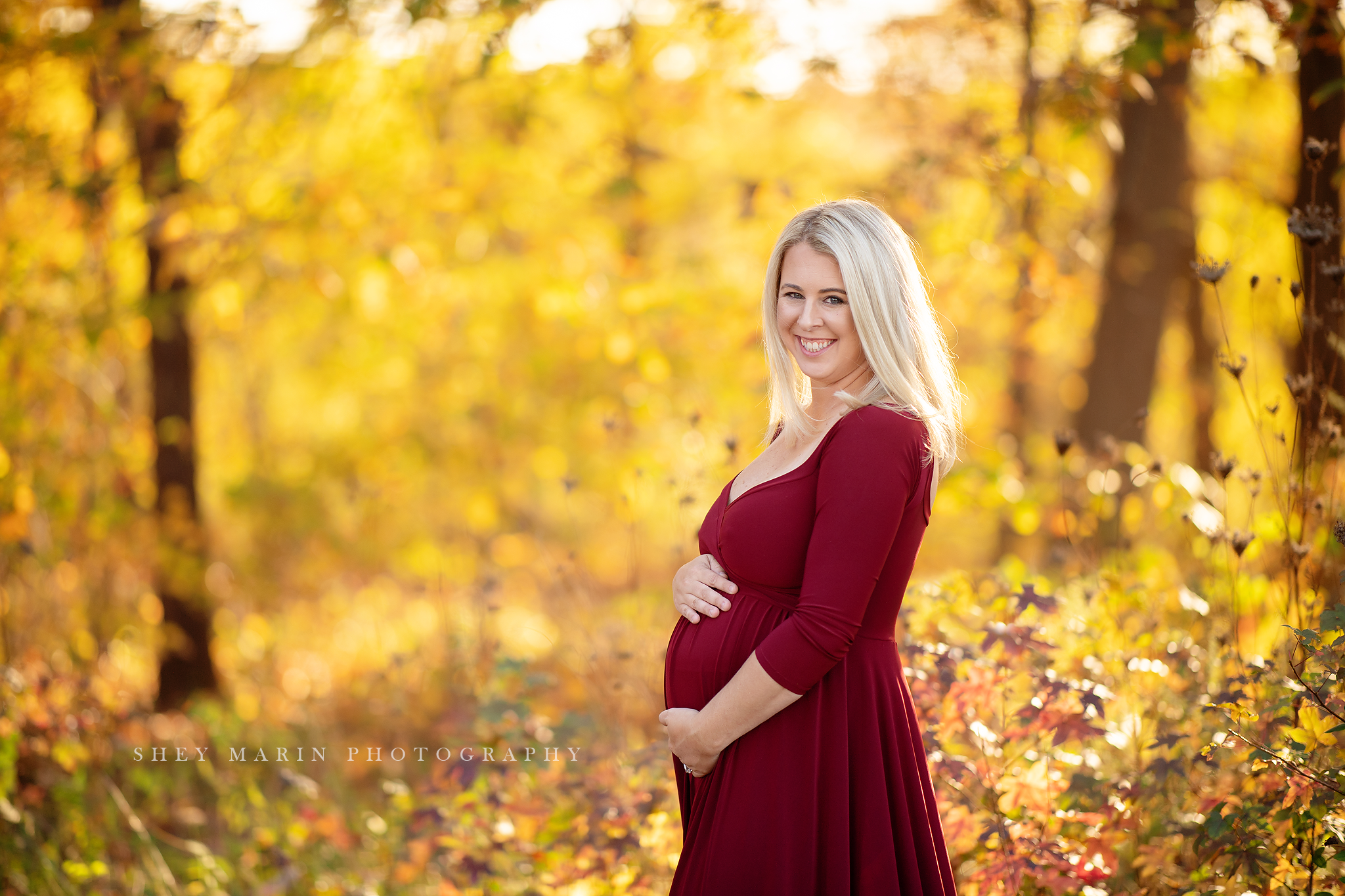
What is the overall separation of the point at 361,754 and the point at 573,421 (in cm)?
397

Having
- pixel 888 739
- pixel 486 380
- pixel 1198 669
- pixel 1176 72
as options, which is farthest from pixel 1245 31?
pixel 486 380

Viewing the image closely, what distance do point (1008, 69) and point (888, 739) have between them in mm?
5399

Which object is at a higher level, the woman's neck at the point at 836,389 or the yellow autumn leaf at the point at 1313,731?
the woman's neck at the point at 836,389

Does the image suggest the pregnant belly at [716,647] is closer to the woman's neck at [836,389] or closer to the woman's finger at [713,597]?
the woman's finger at [713,597]

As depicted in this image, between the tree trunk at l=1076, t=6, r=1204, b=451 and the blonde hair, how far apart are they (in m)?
4.66

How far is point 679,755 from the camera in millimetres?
2088

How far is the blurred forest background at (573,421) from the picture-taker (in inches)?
110

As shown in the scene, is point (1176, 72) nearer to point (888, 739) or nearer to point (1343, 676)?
point (1343, 676)

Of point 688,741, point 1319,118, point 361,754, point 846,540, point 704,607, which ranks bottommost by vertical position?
point 361,754

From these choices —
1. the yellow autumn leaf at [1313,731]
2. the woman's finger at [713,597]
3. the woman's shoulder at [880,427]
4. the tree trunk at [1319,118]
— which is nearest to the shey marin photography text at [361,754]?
the woman's finger at [713,597]

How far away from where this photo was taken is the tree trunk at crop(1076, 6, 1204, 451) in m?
6.18

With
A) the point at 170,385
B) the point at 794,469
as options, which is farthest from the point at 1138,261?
the point at 170,385

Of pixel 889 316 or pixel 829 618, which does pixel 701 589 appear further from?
pixel 889 316

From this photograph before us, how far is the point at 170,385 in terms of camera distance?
6.60m
